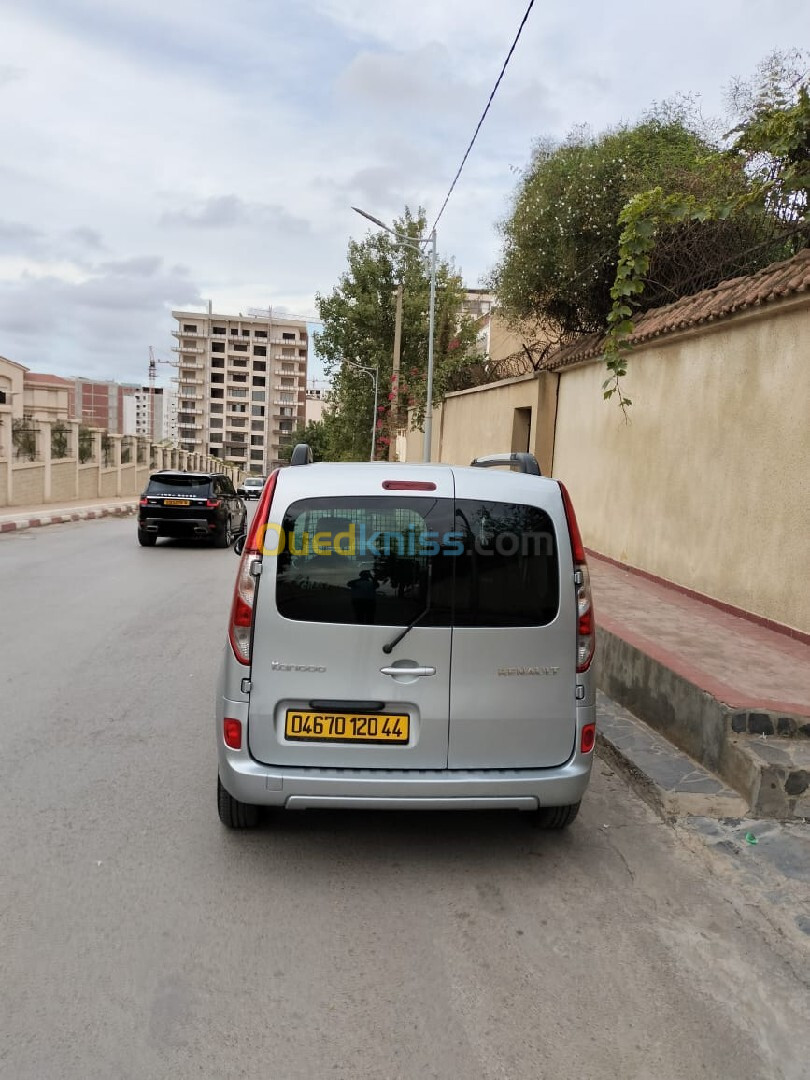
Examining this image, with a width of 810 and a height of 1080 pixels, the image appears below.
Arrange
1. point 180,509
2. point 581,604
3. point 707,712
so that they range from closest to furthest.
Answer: point 581,604, point 707,712, point 180,509

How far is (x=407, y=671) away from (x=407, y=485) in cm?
78

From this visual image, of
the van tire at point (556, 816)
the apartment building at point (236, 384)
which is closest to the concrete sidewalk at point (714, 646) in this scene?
the van tire at point (556, 816)

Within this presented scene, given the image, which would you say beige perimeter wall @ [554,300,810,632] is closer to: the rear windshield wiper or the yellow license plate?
the rear windshield wiper

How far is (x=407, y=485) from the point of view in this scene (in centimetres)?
345

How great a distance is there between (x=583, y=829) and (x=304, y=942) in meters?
1.68

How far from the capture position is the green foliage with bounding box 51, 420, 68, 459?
1110 inches

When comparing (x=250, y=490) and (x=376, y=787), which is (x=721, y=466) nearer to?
(x=376, y=787)

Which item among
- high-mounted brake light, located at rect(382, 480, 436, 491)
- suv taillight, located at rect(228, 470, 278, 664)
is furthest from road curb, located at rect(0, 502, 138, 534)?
high-mounted brake light, located at rect(382, 480, 436, 491)

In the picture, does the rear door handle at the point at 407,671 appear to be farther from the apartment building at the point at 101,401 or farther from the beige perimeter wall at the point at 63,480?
the apartment building at the point at 101,401

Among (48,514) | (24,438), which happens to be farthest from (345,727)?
(24,438)

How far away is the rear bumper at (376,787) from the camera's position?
131 inches

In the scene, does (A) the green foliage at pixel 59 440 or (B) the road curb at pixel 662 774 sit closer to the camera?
(B) the road curb at pixel 662 774

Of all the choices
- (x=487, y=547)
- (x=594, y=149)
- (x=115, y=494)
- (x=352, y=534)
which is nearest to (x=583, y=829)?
(x=487, y=547)

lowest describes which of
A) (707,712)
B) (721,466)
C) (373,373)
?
(707,712)
